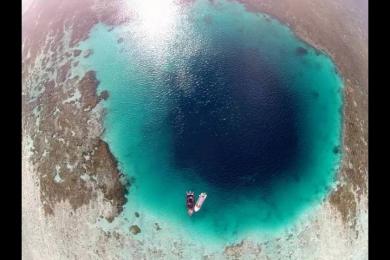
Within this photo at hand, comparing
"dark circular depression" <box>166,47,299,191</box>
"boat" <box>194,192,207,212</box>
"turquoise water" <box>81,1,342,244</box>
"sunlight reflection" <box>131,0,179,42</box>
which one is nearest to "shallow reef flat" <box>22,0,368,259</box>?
"turquoise water" <box>81,1,342,244</box>

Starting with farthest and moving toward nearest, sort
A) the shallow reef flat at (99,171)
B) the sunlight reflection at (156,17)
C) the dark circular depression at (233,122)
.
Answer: the sunlight reflection at (156,17), the dark circular depression at (233,122), the shallow reef flat at (99,171)

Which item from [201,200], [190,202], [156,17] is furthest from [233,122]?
[156,17]

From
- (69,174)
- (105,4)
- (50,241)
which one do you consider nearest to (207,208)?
(69,174)

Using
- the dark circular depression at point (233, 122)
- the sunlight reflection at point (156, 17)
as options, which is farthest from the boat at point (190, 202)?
the sunlight reflection at point (156, 17)

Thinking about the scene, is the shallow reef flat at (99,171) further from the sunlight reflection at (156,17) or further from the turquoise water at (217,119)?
the sunlight reflection at (156,17)

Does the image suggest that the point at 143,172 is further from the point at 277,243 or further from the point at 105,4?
the point at 105,4

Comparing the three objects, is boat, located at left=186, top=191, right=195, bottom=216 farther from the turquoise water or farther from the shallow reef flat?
the shallow reef flat
